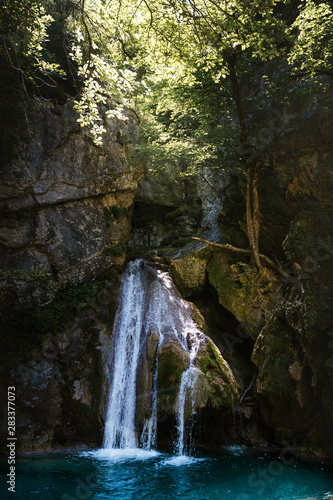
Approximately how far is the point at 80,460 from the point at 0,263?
5668mm

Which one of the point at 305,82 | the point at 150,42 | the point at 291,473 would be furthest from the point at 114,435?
the point at 305,82

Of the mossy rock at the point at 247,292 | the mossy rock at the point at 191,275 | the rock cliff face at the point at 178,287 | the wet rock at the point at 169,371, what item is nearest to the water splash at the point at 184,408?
the wet rock at the point at 169,371

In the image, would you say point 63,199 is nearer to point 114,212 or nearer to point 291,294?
point 114,212

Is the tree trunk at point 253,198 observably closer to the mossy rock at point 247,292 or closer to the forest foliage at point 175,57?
the forest foliage at point 175,57

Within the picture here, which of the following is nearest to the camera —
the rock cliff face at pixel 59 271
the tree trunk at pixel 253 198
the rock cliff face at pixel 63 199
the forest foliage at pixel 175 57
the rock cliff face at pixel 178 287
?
the forest foliage at pixel 175 57

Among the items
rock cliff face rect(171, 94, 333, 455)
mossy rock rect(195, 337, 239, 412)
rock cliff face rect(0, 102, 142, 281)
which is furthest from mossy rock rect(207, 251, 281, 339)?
rock cliff face rect(0, 102, 142, 281)

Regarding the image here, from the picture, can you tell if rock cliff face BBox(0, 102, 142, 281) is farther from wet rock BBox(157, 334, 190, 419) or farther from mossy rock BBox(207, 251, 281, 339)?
mossy rock BBox(207, 251, 281, 339)

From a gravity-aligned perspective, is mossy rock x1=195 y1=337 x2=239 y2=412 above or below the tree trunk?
below

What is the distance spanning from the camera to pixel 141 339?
34.2 ft

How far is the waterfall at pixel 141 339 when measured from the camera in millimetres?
8695

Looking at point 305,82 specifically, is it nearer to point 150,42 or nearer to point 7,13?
point 150,42

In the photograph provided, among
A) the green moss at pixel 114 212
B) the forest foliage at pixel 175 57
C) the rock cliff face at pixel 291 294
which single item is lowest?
the rock cliff face at pixel 291 294

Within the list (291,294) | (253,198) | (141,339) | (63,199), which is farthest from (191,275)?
(63,199)

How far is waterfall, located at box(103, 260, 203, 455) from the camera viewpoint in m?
8.70
